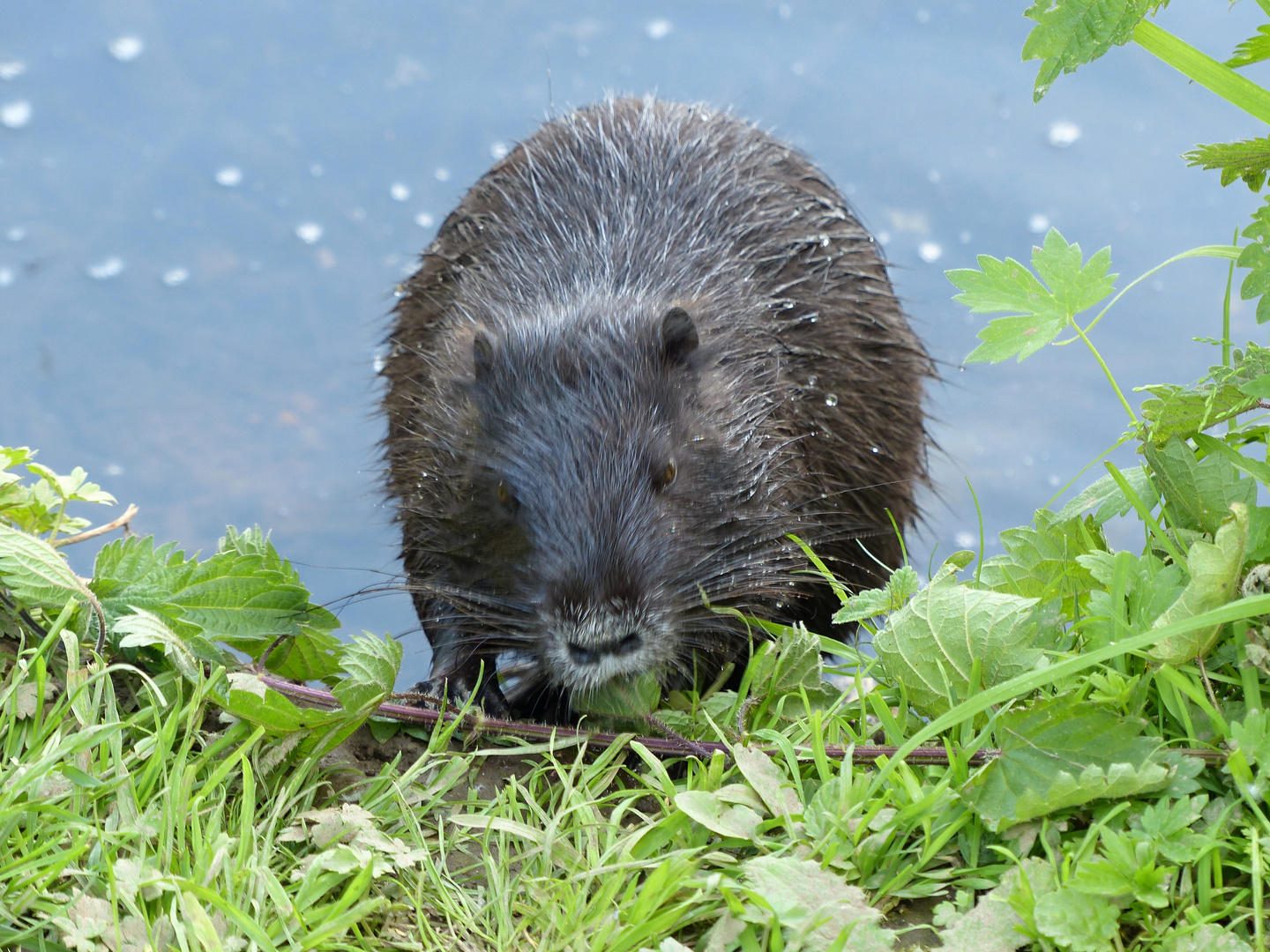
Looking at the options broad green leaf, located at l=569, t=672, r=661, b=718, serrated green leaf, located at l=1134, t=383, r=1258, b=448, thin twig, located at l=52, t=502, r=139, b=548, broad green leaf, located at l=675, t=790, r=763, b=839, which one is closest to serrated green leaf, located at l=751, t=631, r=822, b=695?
broad green leaf, located at l=569, t=672, r=661, b=718

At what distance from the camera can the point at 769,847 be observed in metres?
2.02

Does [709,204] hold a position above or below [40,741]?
above

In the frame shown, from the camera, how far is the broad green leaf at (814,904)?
5.84ft

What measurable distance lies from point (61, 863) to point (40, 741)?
0.36 m

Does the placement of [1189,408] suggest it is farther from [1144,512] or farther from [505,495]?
[505,495]

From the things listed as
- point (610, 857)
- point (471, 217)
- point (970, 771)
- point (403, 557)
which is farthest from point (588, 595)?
point (471, 217)

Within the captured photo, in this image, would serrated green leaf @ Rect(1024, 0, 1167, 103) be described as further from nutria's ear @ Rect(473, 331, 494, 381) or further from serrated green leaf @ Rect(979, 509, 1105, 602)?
nutria's ear @ Rect(473, 331, 494, 381)

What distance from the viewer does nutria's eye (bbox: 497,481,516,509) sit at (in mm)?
2975

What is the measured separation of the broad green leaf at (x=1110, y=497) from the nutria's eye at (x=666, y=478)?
94cm

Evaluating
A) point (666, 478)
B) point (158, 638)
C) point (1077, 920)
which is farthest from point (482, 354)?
point (1077, 920)

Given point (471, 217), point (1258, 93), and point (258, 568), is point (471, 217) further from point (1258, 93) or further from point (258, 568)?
point (1258, 93)

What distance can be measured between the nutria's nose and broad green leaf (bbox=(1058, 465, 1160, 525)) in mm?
930

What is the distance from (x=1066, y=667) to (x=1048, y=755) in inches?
5.9

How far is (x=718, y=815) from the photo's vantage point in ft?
6.70
